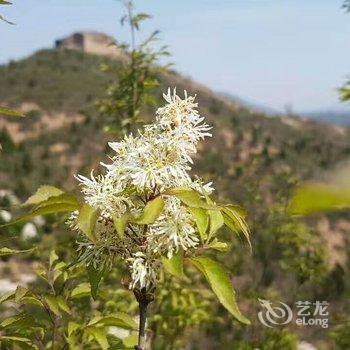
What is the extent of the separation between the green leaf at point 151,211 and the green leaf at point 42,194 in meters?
0.20

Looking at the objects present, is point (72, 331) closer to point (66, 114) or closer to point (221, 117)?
point (66, 114)

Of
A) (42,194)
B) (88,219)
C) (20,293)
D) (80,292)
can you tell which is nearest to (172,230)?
(88,219)

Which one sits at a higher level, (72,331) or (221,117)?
(72,331)

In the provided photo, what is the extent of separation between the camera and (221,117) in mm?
40750

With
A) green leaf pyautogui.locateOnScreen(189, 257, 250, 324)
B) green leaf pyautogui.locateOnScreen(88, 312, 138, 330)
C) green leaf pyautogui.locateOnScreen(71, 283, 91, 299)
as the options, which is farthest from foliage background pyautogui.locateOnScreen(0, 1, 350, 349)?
green leaf pyautogui.locateOnScreen(189, 257, 250, 324)

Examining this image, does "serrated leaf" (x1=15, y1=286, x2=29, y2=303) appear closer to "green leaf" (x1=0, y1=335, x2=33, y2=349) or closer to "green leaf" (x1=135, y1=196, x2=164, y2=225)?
"green leaf" (x1=0, y1=335, x2=33, y2=349)

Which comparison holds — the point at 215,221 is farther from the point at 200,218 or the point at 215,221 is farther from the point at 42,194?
the point at 42,194

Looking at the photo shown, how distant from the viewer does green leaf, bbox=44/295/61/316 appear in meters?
1.74

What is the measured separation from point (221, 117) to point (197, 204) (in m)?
39.8

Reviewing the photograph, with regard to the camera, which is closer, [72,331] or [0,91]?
[72,331]

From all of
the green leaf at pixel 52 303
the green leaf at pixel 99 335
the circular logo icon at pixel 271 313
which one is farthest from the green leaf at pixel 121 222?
the circular logo icon at pixel 271 313

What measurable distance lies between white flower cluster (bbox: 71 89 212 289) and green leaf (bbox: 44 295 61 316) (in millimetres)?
389

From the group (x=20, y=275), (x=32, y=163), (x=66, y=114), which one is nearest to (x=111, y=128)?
(x=20, y=275)

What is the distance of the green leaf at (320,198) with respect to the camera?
Answer: 0.58m
